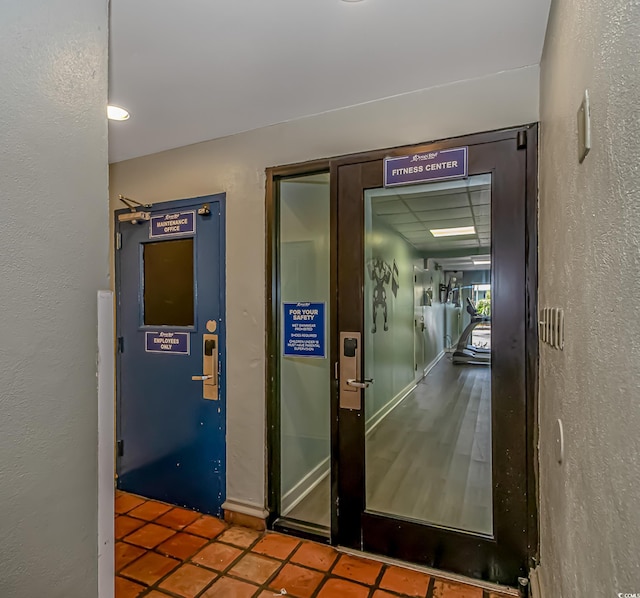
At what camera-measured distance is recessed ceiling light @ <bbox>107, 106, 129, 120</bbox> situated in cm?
216

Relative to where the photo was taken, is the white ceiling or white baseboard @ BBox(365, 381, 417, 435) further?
white baseboard @ BBox(365, 381, 417, 435)

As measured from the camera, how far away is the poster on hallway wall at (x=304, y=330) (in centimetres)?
233

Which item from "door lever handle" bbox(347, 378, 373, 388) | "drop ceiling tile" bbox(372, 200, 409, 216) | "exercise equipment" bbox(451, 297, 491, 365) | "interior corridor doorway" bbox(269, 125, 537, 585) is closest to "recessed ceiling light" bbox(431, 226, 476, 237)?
"interior corridor doorway" bbox(269, 125, 537, 585)

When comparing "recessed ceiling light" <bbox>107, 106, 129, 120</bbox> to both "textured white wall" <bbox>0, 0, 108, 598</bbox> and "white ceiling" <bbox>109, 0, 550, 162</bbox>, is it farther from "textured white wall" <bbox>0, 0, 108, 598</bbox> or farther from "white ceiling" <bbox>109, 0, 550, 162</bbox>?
"textured white wall" <bbox>0, 0, 108, 598</bbox>

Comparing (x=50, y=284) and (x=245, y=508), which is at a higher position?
(x=50, y=284)

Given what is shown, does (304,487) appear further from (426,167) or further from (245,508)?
(426,167)

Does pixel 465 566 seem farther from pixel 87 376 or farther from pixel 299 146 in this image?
pixel 299 146

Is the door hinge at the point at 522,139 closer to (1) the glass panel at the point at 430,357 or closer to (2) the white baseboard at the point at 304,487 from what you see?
(1) the glass panel at the point at 430,357

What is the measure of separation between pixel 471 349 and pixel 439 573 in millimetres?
1126

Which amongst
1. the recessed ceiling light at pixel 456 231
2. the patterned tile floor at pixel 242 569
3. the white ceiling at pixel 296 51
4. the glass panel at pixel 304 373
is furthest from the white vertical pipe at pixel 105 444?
the recessed ceiling light at pixel 456 231

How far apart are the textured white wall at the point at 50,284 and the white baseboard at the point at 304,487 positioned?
1692 millimetres

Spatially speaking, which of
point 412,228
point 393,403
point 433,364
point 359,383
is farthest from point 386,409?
point 412,228

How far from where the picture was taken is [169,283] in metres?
2.73

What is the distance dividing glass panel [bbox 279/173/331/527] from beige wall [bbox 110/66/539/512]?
16cm
